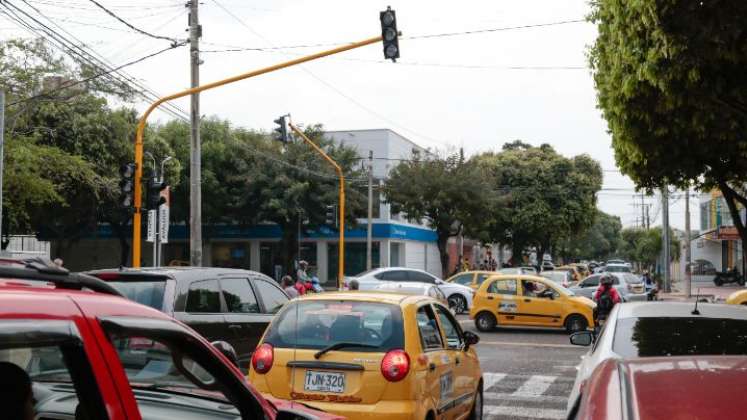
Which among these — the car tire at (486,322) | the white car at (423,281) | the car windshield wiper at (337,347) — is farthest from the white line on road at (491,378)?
the white car at (423,281)

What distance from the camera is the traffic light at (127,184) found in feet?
58.1

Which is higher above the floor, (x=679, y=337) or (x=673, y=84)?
(x=673, y=84)

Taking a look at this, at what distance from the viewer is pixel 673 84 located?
1145 centimetres

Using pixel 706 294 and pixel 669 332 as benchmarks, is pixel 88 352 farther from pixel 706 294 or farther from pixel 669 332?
pixel 706 294

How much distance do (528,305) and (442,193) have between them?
22.7 metres

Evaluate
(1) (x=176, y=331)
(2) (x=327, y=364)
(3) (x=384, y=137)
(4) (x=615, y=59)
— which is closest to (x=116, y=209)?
(3) (x=384, y=137)

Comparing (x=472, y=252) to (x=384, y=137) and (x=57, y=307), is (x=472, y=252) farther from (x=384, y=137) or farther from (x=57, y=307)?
(x=57, y=307)

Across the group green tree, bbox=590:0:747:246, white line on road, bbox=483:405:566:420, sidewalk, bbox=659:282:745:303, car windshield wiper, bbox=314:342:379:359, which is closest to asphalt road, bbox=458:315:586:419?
white line on road, bbox=483:405:566:420

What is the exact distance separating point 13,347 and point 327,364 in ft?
16.2

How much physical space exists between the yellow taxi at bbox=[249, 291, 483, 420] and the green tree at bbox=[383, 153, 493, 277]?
3683 centimetres

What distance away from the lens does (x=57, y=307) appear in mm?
2389

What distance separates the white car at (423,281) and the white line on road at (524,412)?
18258 mm

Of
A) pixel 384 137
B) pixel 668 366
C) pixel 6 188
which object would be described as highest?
pixel 384 137

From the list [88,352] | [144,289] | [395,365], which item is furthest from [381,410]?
[88,352]
